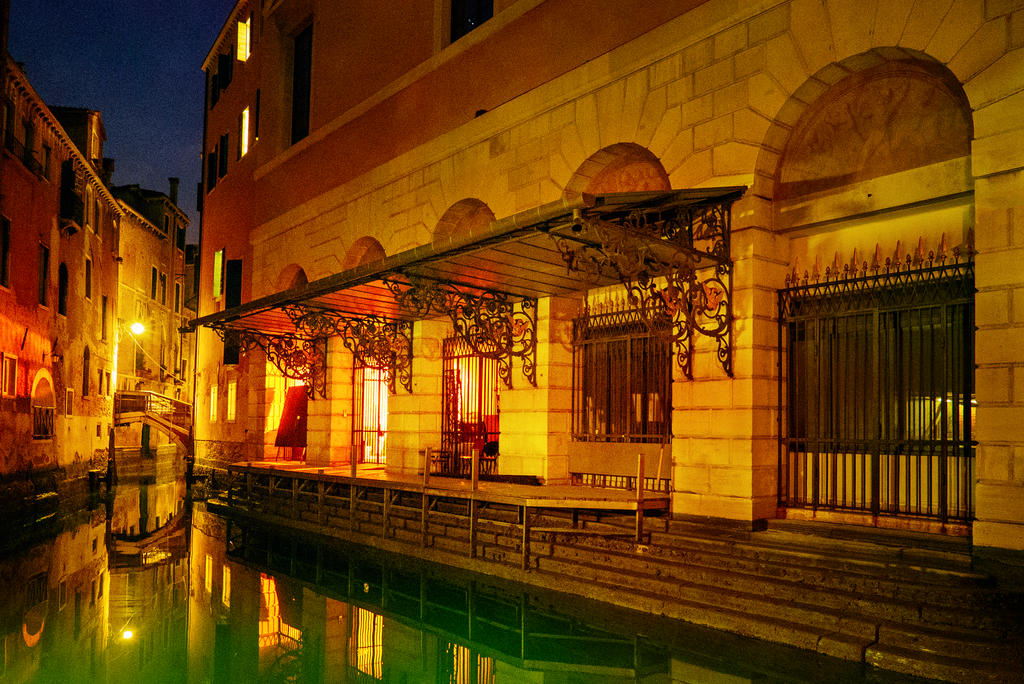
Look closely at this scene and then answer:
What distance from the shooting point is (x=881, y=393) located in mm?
8250

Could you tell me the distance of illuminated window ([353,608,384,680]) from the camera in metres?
7.06

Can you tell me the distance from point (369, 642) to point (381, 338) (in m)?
7.53

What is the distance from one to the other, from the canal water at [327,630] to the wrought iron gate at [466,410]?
2.33 metres

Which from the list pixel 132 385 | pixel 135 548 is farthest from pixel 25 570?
pixel 132 385

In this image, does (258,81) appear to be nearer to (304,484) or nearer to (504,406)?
(304,484)

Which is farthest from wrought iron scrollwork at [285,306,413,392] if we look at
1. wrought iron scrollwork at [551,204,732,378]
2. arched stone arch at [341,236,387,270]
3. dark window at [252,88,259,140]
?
dark window at [252,88,259,140]

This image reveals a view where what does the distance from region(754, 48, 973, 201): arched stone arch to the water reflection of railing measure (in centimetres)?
476

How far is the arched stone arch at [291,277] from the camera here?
62.6 ft

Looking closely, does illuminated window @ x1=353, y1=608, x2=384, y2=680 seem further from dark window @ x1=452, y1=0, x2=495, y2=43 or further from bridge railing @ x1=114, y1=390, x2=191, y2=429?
bridge railing @ x1=114, y1=390, x2=191, y2=429

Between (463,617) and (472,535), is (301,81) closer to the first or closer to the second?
(472,535)

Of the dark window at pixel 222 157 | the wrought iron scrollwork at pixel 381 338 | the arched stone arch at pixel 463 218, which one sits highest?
the dark window at pixel 222 157

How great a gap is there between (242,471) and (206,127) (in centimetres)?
1505

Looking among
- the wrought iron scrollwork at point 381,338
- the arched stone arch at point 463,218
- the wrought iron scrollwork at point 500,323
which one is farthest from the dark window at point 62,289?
the wrought iron scrollwork at point 500,323

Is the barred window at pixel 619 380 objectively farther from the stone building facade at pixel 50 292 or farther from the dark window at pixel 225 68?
the dark window at pixel 225 68
